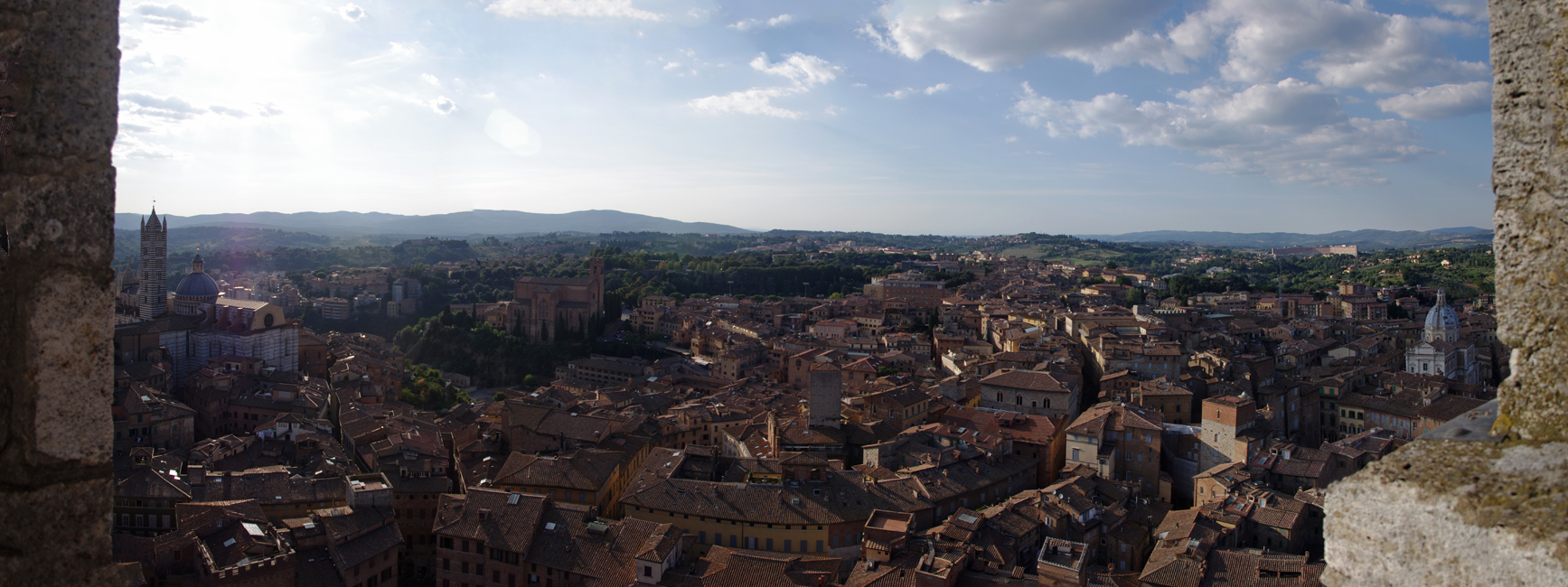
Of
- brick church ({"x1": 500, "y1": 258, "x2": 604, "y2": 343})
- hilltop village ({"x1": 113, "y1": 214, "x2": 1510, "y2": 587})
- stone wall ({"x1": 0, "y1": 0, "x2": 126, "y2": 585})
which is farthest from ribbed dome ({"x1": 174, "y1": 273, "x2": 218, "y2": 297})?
stone wall ({"x1": 0, "y1": 0, "x2": 126, "y2": 585})

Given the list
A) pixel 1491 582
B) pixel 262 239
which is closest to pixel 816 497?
pixel 1491 582

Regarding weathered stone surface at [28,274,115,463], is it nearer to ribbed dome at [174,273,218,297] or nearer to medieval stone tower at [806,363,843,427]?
medieval stone tower at [806,363,843,427]

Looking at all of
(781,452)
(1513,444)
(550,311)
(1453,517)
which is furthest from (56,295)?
(550,311)

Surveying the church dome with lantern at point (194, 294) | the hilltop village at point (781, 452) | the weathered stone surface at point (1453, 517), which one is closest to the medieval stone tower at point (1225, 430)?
the hilltop village at point (781, 452)

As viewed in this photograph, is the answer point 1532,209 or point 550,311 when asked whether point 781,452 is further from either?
point 550,311

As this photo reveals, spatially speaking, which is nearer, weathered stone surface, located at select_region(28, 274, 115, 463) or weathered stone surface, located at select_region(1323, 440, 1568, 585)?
weathered stone surface, located at select_region(1323, 440, 1568, 585)

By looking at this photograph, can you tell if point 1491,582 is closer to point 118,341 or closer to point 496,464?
point 496,464
